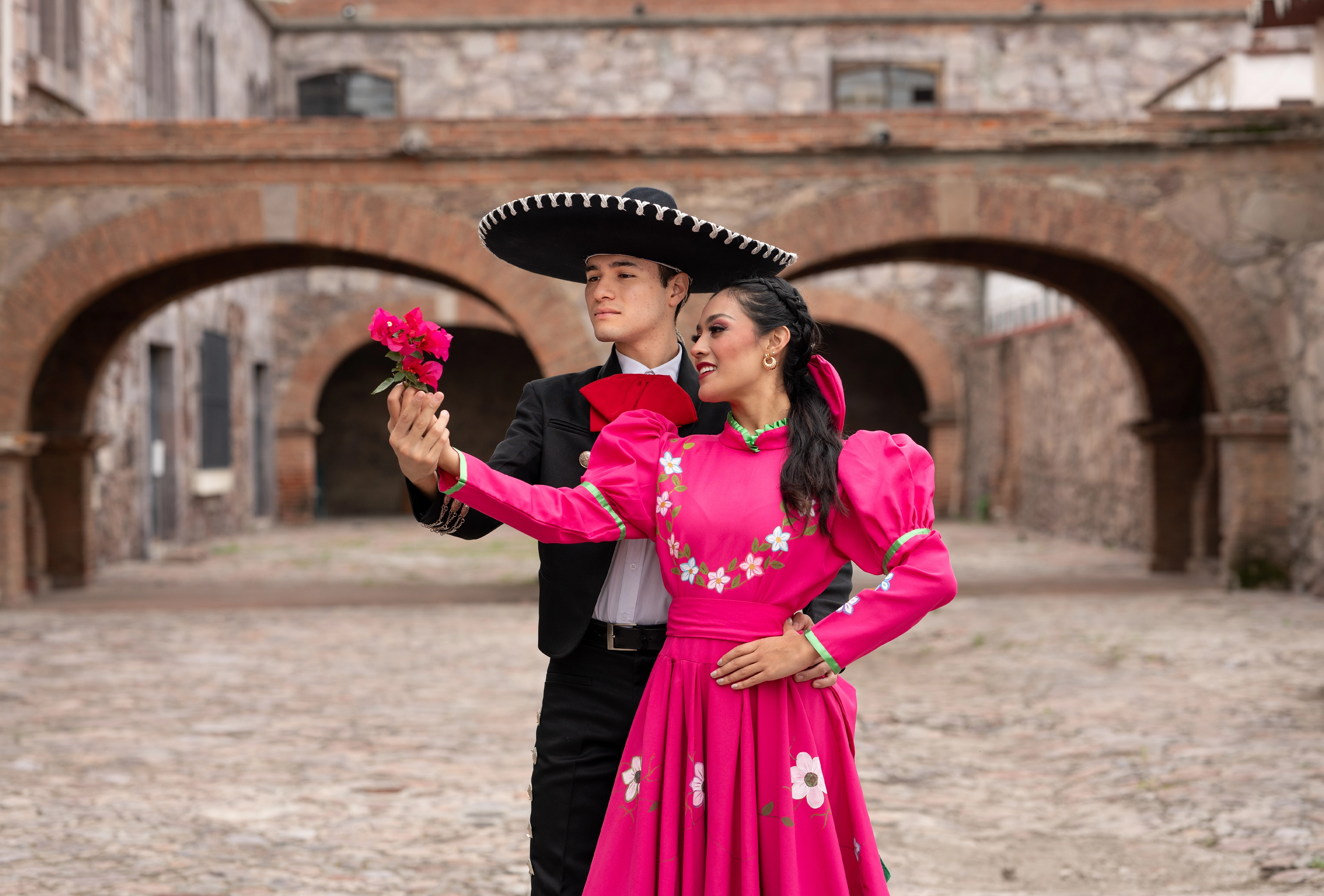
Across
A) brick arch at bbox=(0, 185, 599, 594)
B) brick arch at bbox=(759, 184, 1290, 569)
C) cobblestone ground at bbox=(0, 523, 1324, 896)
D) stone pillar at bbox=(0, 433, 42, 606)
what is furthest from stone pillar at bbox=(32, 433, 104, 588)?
brick arch at bbox=(759, 184, 1290, 569)

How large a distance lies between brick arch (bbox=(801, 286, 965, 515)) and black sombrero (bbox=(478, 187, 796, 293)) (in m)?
18.0

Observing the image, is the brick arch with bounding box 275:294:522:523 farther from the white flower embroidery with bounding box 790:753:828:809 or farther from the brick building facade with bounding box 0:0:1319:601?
the white flower embroidery with bounding box 790:753:828:809

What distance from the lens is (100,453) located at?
13398 mm

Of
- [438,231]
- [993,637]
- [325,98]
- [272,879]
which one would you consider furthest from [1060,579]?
[325,98]

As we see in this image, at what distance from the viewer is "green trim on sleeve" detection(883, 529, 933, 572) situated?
7.15 ft

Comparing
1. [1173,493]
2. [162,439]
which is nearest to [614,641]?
[1173,493]

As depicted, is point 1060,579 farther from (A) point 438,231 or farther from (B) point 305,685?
(B) point 305,685

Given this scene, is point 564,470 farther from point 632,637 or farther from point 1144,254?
point 1144,254

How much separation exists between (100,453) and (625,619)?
12.3 meters

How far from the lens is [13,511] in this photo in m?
10.0

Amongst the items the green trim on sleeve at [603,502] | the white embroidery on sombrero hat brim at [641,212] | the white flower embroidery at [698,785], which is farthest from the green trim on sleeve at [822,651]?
the white embroidery on sombrero hat brim at [641,212]

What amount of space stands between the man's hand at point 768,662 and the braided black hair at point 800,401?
0.21 metres

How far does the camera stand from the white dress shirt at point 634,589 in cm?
244

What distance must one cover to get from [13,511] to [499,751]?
6104mm
